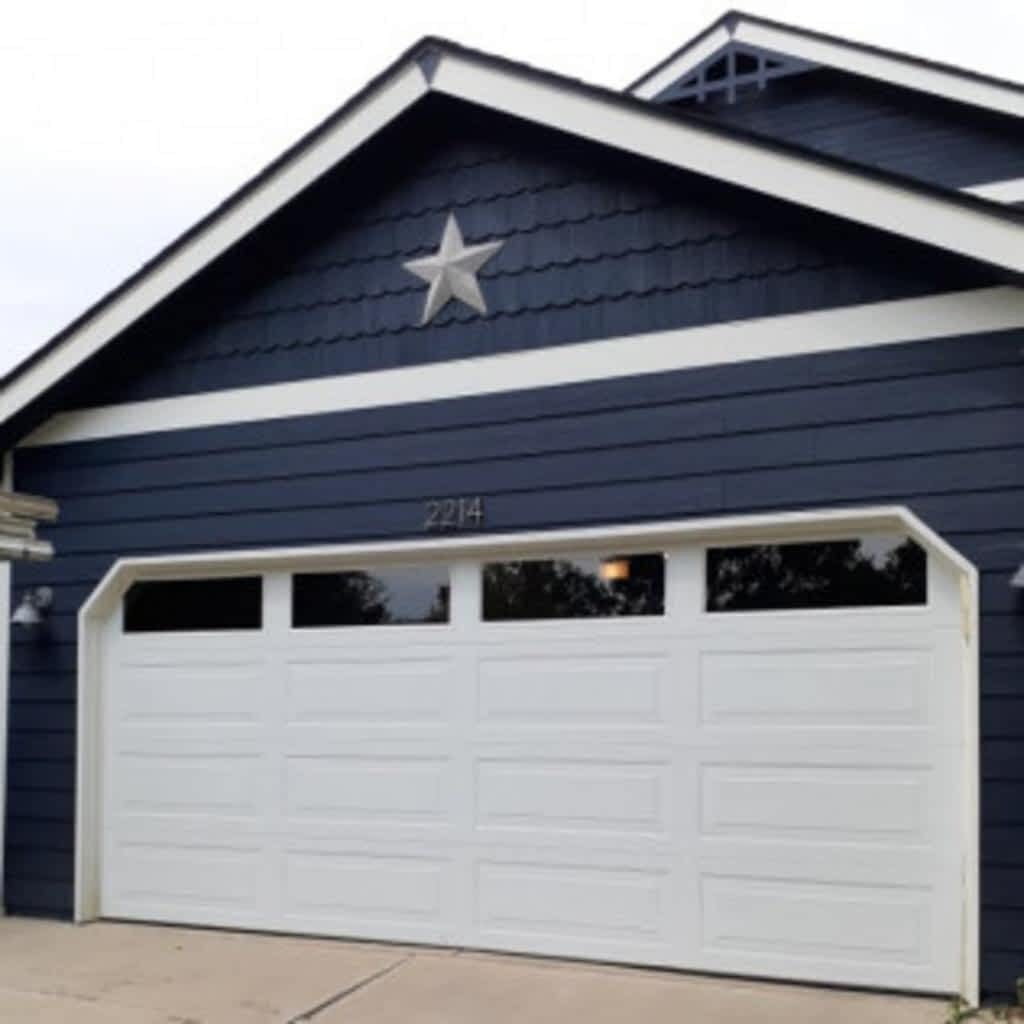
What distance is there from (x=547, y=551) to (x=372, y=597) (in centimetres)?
107

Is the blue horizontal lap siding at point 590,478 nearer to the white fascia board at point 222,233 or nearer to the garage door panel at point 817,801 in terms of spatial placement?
the garage door panel at point 817,801

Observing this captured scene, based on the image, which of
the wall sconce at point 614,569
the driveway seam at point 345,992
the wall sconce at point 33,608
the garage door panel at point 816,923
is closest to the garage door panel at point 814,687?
the wall sconce at point 614,569

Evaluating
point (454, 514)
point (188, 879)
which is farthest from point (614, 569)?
point (188, 879)

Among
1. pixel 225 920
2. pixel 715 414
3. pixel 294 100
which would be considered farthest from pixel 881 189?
pixel 294 100

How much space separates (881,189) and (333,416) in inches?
118

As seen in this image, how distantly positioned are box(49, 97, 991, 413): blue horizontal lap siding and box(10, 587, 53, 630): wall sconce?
1.15m

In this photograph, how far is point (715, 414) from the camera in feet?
19.0

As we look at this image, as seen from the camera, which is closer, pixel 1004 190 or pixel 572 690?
pixel 572 690

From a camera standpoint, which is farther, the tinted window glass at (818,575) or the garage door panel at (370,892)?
the garage door panel at (370,892)

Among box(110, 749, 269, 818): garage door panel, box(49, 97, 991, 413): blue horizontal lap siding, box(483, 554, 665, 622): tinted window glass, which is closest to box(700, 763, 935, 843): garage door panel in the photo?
box(483, 554, 665, 622): tinted window glass

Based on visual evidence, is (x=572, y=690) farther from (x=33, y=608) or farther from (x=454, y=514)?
(x=33, y=608)

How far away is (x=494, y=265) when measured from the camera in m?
6.39

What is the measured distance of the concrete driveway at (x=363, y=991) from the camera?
5.15 m

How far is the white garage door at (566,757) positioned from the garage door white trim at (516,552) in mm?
87
